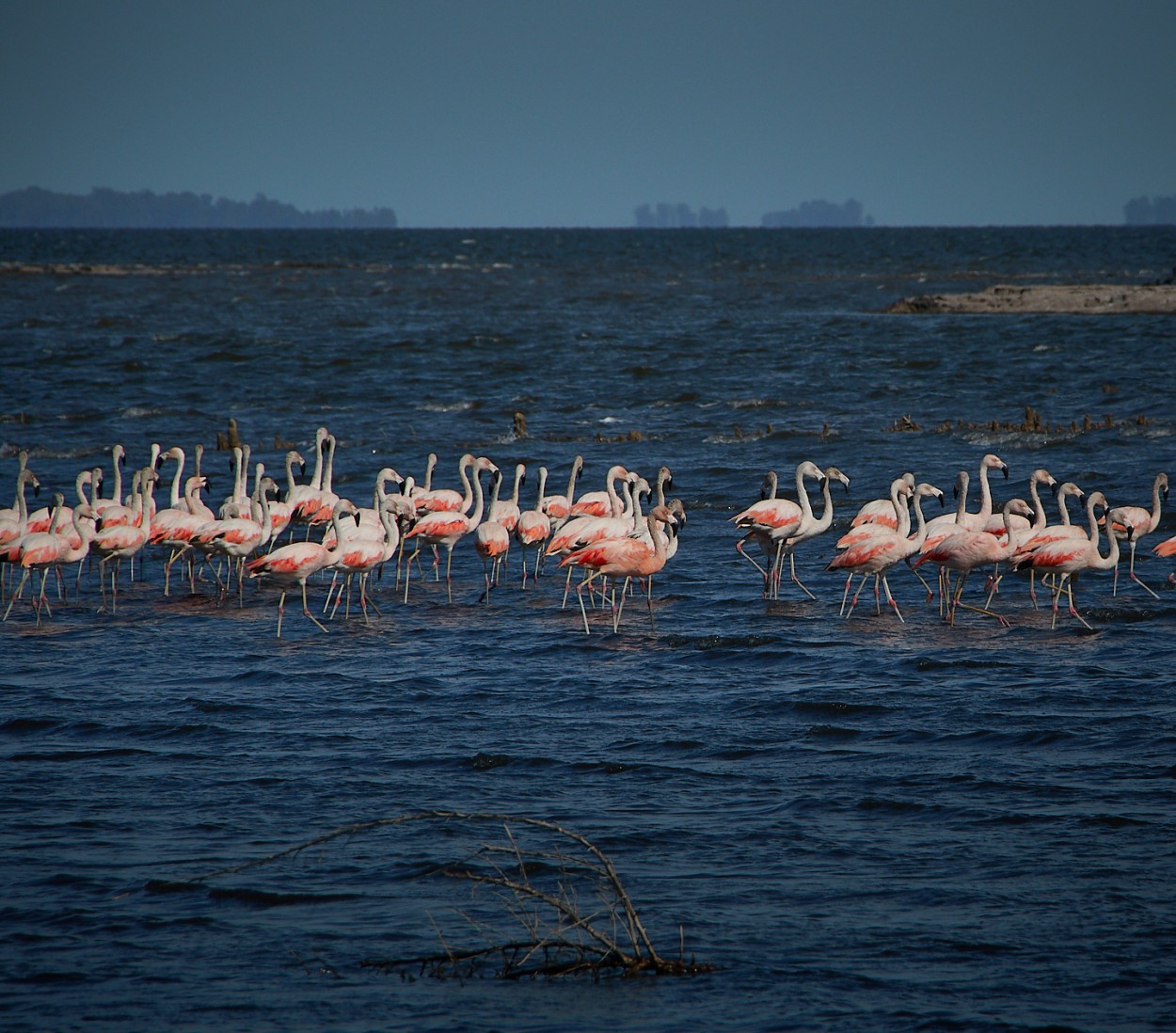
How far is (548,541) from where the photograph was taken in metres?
14.1

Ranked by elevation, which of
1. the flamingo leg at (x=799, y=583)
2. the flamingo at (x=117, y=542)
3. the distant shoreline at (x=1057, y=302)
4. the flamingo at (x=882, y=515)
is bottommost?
the flamingo leg at (x=799, y=583)

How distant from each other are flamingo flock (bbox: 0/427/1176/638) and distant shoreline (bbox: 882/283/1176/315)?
26571mm

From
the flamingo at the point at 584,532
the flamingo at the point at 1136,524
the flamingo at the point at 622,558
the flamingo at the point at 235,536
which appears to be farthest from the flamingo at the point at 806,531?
the flamingo at the point at 235,536

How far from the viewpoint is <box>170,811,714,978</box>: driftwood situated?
5.23m

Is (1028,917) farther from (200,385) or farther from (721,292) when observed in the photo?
(721,292)

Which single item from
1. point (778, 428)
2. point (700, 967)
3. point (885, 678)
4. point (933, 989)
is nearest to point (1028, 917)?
point (933, 989)

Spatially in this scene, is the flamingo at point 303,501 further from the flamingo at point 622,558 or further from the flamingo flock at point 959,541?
the flamingo flock at point 959,541

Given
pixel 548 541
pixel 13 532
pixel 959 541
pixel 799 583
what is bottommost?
pixel 799 583

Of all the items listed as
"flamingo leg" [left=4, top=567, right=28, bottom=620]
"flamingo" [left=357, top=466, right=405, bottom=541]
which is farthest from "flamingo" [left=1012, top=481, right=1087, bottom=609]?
"flamingo leg" [left=4, top=567, right=28, bottom=620]

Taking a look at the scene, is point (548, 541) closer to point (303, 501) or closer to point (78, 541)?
point (303, 501)

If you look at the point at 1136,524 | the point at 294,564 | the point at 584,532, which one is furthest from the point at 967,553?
the point at 294,564

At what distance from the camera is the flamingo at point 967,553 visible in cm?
1150

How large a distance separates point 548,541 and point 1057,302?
30017 millimetres

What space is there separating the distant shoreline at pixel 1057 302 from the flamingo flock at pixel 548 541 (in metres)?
26.6
